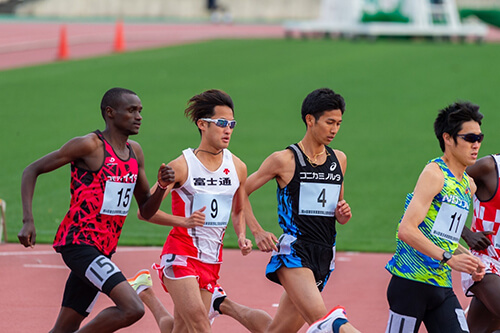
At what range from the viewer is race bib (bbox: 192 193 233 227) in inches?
285

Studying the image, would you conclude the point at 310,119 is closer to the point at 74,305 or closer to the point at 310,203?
the point at 310,203

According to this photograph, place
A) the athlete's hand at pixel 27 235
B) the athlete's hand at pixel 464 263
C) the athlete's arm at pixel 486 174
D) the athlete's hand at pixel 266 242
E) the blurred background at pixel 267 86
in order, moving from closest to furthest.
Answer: the athlete's hand at pixel 464 263
the athlete's hand at pixel 27 235
the athlete's hand at pixel 266 242
the athlete's arm at pixel 486 174
the blurred background at pixel 267 86

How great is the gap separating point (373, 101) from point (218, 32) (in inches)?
1037

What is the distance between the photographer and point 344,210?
7141 mm

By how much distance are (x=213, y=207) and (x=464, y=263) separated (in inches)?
79.6

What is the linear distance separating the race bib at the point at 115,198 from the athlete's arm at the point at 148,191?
6.5 inches

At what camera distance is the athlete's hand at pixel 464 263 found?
20.4 ft

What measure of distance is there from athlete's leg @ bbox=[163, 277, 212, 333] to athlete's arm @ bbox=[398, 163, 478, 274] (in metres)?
1.57

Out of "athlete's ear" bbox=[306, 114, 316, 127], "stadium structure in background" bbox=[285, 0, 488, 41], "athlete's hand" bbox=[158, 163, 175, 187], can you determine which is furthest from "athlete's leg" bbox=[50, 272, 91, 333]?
"stadium structure in background" bbox=[285, 0, 488, 41]

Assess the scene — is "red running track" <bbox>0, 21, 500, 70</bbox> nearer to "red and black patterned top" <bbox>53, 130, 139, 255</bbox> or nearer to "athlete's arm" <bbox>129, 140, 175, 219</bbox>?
"athlete's arm" <bbox>129, 140, 175, 219</bbox>

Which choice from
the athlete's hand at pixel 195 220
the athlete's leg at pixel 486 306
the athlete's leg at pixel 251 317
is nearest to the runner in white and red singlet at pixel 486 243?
the athlete's leg at pixel 486 306

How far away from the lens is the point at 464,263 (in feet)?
20.4

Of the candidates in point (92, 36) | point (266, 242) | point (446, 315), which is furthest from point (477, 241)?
point (92, 36)

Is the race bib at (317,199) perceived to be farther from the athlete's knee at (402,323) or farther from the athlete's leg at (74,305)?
the athlete's leg at (74,305)
